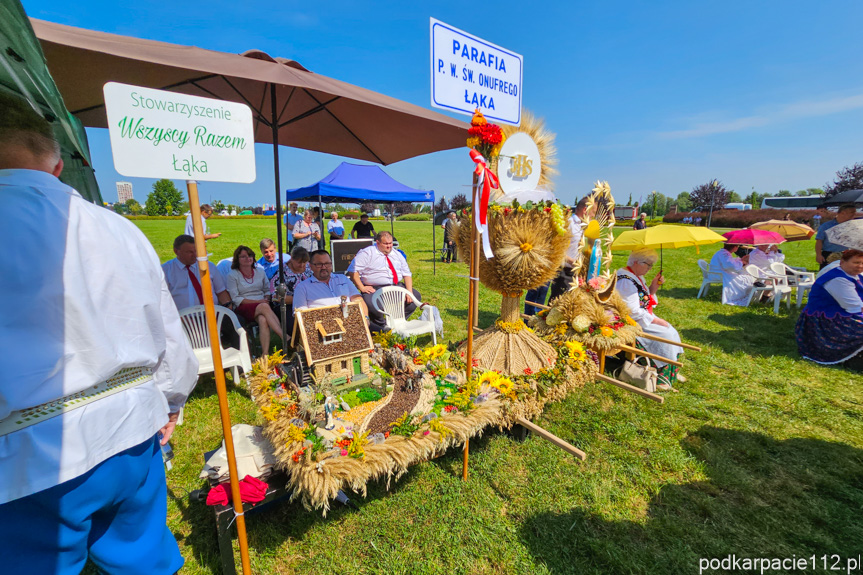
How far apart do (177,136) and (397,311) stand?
3800mm

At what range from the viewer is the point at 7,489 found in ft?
3.22

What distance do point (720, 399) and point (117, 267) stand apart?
5.09 meters

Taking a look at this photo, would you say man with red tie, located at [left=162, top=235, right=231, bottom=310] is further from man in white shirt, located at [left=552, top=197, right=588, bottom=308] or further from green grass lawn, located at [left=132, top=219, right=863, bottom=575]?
man in white shirt, located at [left=552, top=197, right=588, bottom=308]

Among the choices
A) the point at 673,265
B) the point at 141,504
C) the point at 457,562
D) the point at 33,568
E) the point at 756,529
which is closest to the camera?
the point at 33,568

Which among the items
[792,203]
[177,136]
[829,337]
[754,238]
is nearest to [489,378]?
[177,136]

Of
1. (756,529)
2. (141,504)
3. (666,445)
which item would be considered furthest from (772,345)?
(141,504)

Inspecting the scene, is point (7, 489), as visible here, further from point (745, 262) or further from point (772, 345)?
point (745, 262)

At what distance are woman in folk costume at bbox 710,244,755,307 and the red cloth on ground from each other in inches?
357

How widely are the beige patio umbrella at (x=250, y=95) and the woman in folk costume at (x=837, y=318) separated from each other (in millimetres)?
4831

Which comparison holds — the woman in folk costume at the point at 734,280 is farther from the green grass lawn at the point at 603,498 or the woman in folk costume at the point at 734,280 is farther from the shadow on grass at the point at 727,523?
the shadow on grass at the point at 727,523

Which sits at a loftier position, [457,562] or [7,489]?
[7,489]

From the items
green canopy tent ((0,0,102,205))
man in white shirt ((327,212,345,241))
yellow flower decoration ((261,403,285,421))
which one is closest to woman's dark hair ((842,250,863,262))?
yellow flower decoration ((261,403,285,421))

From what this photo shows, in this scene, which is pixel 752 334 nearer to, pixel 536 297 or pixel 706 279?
pixel 706 279

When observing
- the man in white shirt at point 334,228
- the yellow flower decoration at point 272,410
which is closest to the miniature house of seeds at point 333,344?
the yellow flower decoration at point 272,410
